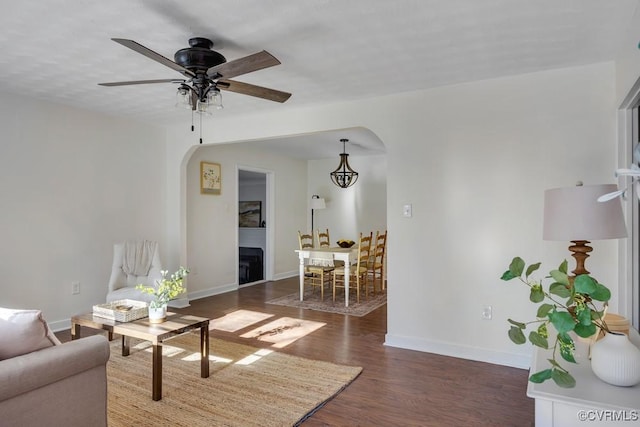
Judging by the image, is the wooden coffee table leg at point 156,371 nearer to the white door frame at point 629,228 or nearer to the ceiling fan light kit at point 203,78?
the ceiling fan light kit at point 203,78

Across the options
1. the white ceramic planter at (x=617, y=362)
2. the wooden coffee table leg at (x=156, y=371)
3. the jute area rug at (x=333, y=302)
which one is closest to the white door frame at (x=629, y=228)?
the white ceramic planter at (x=617, y=362)

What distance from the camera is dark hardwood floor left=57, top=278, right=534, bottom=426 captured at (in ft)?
7.93

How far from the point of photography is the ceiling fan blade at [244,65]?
2.12m

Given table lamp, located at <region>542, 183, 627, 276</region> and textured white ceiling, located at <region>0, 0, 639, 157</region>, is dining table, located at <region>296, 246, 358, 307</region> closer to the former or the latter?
textured white ceiling, located at <region>0, 0, 639, 157</region>

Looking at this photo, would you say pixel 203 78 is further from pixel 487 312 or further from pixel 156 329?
pixel 487 312

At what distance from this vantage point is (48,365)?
1.71m

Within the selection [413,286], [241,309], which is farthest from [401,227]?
[241,309]

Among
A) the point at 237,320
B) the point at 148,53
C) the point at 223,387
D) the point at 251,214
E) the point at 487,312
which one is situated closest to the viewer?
the point at 148,53

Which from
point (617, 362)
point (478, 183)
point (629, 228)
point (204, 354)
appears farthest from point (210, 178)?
point (617, 362)

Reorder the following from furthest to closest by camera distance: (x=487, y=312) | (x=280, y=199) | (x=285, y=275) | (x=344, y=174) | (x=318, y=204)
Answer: (x=318, y=204), (x=285, y=275), (x=280, y=199), (x=344, y=174), (x=487, y=312)

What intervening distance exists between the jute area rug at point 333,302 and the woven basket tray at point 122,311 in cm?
255

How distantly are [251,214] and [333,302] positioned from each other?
3590mm

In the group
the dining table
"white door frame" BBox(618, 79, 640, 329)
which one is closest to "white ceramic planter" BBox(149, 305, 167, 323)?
the dining table

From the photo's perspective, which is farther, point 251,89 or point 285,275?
point 285,275
